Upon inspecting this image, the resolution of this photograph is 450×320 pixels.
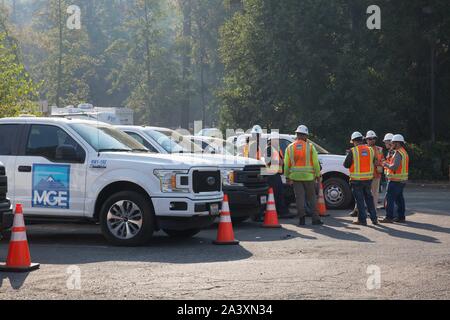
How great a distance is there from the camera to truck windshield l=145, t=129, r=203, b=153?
15.9 meters

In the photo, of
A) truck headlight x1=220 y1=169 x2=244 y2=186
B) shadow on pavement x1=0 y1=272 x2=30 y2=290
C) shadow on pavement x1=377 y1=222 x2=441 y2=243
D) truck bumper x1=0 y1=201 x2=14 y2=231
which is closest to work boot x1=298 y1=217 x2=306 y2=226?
shadow on pavement x1=377 y1=222 x2=441 y2=243

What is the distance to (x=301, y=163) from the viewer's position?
15.6 m

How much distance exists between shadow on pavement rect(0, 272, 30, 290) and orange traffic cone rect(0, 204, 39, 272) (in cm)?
10

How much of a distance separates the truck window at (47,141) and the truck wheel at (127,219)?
3.15 feet

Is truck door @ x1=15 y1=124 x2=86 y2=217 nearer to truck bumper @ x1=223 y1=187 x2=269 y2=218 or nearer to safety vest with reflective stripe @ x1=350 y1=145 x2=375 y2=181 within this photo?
truck bumper @ x1=223 y1=187 x2=269 y2=218

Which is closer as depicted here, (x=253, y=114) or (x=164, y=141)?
(x=164, y=141)

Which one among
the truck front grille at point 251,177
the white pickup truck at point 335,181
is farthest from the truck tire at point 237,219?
the white pickup truck at point 335,181

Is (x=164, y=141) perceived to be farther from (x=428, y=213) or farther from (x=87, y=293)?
(x=87, y=293)

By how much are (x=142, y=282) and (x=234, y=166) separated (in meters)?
6.22

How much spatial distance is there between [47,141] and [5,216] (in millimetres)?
2986

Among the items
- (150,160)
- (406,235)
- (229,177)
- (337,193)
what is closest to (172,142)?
(229,177)

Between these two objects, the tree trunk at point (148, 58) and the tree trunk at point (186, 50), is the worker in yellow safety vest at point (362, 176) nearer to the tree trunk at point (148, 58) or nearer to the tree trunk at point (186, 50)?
the tree trunk at point (186, 50)

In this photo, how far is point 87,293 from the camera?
8.26 meters
